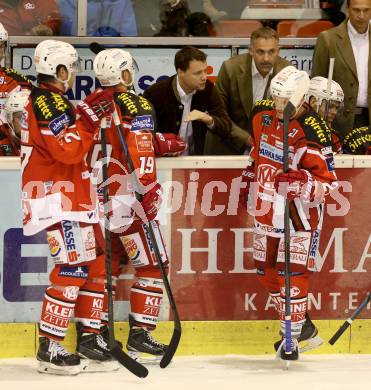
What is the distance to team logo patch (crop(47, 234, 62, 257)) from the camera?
780cm

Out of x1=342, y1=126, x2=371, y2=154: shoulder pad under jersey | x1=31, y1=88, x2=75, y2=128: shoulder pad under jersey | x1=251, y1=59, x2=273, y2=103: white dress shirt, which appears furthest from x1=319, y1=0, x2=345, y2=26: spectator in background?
x1=31, y1=88, x2=75, y2=128: shoulder pad under jersey

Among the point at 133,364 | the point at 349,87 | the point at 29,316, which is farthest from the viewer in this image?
the point at 349,87

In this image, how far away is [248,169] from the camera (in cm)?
822

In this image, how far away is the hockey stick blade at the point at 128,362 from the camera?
25.4 feet

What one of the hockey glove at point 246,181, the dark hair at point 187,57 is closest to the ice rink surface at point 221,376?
the hockey glove at point 246,181

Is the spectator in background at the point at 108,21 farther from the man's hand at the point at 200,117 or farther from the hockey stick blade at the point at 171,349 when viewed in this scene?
the hockey stick blade at the point at 171,349

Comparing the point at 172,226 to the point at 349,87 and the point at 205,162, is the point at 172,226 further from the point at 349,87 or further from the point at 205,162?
the point at 349,87

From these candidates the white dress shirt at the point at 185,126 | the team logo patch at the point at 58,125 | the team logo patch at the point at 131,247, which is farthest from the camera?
the white dress shirt at the point at 185,126

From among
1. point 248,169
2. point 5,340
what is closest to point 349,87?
point 248,169

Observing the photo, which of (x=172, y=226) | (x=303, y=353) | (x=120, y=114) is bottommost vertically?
Answer: (x=303, y=353)

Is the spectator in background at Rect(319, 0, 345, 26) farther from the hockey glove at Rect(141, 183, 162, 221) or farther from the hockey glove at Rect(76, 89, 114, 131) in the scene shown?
the hockey glove at Rect(76, 89, 114, 131)

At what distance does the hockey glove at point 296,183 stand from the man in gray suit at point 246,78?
1.21 m

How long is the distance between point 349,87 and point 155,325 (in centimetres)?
206

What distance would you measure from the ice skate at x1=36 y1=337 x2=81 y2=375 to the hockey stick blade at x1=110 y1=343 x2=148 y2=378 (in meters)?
0.23
